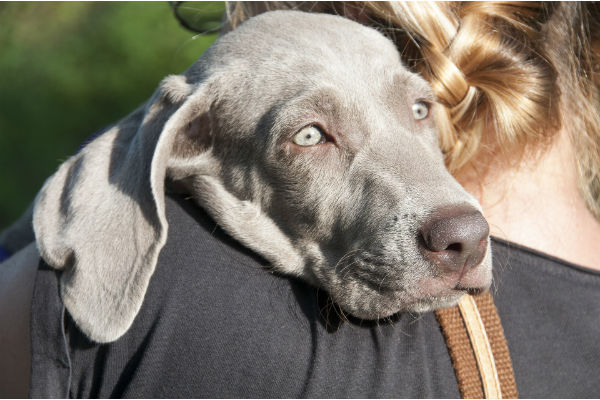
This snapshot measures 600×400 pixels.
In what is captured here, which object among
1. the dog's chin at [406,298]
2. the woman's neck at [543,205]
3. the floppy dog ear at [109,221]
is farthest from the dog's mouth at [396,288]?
the floppy dog ear at [109,221]

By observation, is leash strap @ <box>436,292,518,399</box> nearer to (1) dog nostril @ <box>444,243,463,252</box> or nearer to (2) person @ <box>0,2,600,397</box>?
(2) person @ <box>0,2,600,397</box>

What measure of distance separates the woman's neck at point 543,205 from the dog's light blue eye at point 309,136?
637mm

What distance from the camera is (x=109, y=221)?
246 cm

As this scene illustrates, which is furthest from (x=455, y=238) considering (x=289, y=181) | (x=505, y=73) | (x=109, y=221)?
(x=109, y=221)

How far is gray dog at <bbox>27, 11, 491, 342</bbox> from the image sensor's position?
7.61ft

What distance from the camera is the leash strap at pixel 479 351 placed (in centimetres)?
226

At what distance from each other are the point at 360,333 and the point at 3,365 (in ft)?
3.91

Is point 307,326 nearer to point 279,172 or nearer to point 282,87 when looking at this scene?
point 279,172

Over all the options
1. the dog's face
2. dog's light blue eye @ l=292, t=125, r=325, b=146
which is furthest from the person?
dog's light blue eye @ l=292, t=125, r=325, b=146

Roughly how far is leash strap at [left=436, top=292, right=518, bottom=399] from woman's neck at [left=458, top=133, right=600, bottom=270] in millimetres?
401

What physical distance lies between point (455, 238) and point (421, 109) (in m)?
0.84

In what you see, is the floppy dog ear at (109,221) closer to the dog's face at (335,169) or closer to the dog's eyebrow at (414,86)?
the dog's face at (335,169)

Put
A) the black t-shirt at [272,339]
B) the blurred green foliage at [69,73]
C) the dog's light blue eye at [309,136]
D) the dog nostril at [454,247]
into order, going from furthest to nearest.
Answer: the blurred green foliage at [69,73] < the dog's light blue eye at [309,136] < the dog nostril at [454,247] < the black t-shirt at [272,339]

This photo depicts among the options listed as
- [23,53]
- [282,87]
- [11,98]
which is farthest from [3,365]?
[23,53]
